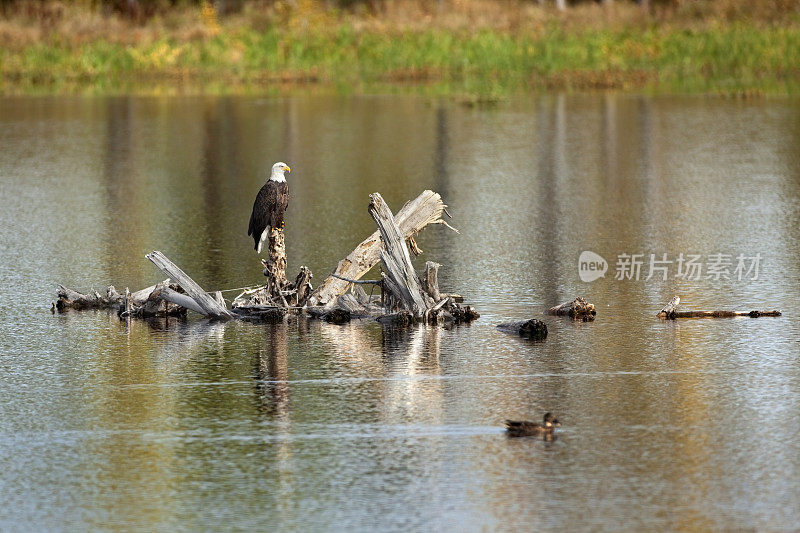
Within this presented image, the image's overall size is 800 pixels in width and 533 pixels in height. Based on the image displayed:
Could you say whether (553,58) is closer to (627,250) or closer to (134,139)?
(134,139)

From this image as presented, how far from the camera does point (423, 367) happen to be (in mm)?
9148

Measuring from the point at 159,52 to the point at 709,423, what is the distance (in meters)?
32.6

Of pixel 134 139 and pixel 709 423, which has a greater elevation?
pixel 134 139

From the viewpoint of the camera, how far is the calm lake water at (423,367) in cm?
657

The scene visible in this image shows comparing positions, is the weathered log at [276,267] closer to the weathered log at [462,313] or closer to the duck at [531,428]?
the weathered log at [462,313]

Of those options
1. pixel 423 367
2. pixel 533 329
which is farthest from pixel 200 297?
pixel 533 329

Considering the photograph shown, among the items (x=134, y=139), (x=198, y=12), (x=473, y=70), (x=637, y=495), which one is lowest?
(x=637, y=495)

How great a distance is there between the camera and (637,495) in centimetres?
653

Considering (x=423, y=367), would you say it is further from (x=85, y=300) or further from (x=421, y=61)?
(x=421, y=61)

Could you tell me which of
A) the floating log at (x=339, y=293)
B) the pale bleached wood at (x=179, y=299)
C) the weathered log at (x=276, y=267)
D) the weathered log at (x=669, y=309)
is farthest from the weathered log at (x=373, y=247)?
the weathered log at (x=669, y=309)

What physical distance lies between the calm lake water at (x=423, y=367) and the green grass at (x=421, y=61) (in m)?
14.9

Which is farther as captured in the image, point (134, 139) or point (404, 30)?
point (404, 30)

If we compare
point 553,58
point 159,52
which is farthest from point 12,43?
point 553,58

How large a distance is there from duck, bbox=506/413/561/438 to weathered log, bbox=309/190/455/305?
3491 millimetres
